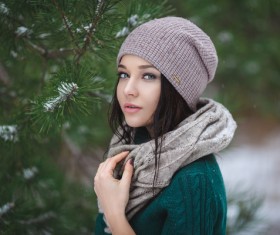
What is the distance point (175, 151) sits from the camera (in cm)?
134

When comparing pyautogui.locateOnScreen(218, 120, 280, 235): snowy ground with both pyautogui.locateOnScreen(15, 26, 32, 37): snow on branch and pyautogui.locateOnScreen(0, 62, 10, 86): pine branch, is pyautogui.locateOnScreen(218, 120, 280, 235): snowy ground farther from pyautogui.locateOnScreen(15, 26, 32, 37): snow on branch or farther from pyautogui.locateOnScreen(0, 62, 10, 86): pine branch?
pyautogui.locateOnScreen(15, 26, 32, 37): snow on branch

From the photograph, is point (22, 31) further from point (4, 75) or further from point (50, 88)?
point (4, 75)

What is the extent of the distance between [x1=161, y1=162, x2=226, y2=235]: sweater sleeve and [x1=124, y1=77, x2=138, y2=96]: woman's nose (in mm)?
330

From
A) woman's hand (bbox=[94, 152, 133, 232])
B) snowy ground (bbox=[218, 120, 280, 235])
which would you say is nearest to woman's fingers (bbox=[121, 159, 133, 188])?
woman's hand (bbox=[94, 152, 133, 232])

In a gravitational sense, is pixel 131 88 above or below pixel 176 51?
below

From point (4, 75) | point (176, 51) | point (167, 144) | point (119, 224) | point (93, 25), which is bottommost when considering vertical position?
point (119, 224)

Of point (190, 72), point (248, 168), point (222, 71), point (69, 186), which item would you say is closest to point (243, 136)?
point (248, 168)

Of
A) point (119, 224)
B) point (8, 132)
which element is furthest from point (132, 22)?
point (119, 224)

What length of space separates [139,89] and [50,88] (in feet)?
1.01

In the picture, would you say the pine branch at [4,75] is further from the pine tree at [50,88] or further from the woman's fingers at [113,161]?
the woman's fingers at [113,161]

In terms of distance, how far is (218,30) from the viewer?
126 inches

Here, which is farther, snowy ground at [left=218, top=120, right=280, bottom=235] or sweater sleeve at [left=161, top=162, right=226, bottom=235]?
snowy ground at [left=218, top=120, right=280, bottom=235]

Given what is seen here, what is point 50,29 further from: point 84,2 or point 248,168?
point 248,168

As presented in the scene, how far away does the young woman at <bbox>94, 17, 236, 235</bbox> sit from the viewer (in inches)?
52.1
